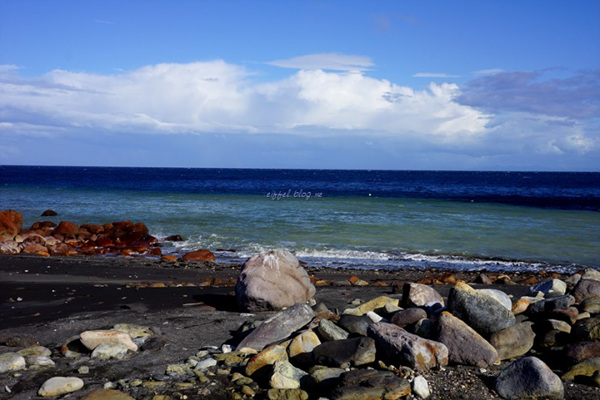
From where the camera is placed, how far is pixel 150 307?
8117mm

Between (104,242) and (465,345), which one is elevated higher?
(465,345)

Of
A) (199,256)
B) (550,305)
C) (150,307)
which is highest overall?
(550,305)

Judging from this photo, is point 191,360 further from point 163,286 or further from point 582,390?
point 163,286

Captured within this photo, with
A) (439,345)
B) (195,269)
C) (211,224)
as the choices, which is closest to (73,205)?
(211,224)

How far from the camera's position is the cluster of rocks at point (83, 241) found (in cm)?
1562

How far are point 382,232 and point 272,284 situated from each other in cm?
1349

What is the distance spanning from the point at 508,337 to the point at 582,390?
37.6 inches

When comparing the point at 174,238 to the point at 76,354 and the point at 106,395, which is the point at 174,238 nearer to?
the point at 76,354

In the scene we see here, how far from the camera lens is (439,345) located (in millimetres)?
5348

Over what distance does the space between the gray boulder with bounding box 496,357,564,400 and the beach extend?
0.14m

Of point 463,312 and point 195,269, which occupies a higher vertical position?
point 463,312

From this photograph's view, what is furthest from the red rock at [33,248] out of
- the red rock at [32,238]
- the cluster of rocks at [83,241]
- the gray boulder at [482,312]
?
the gray boulder at [482,312]

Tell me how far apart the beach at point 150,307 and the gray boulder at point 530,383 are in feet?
0.47

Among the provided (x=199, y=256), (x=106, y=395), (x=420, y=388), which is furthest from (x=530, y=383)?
Result: (x=199, y=256)
